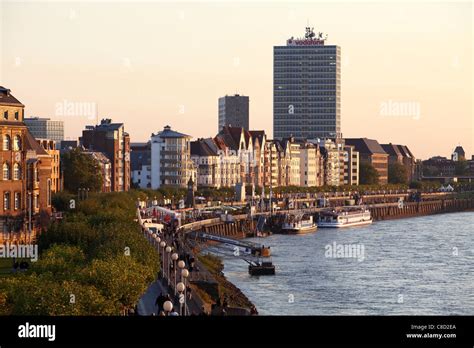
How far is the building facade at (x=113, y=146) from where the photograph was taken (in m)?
104

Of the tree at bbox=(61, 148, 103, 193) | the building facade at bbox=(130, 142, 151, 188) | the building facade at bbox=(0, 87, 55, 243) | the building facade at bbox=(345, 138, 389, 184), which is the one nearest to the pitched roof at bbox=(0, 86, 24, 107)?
the building facade at bbox=(0, 87, 55, 243)

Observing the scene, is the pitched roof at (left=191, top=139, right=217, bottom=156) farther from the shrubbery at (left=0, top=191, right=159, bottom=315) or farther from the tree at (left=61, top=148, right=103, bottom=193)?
the shrubbery at (left=0, top=191, right=159, bottom=315)

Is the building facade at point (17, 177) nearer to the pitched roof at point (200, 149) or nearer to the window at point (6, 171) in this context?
the window at point (6, 171)

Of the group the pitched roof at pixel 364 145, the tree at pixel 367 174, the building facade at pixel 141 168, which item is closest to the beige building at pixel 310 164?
the tree at pixel 367 174

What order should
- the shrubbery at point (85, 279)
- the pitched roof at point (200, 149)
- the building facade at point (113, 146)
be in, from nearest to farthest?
the shrubbery at point (85, 279) → the building facade at point (113, 146) → the pitched roof at point (200, 149)

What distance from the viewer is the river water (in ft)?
129

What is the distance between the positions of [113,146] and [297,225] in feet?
60.3

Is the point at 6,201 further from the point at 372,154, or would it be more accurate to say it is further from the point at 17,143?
the point at 372,154

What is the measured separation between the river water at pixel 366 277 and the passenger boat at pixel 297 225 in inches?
474

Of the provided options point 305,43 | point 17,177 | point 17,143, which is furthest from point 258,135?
point 17,143
